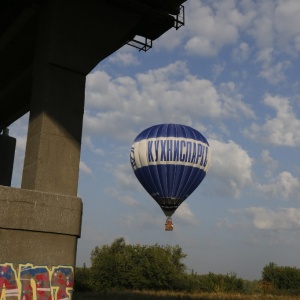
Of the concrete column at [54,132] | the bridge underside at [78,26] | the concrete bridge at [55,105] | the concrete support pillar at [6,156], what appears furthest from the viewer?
the concrete support pillar at [6,156]

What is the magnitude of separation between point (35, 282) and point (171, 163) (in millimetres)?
19957

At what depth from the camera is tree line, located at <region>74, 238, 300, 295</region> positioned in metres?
66.7

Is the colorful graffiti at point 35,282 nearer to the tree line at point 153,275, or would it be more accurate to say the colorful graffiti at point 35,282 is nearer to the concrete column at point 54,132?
the concrete column at point 54,132

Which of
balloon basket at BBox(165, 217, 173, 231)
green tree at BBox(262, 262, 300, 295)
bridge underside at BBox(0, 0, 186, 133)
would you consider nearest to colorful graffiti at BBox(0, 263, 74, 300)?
bridge underside at BBox(0, 0, 186, 133)

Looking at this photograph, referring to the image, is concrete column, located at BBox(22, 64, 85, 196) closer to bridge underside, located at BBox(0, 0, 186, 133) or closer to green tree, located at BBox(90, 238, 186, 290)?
bridge underside, located at BBox(0, 0, 186, 133)

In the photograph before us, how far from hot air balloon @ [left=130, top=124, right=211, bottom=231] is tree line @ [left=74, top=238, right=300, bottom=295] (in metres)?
39.7

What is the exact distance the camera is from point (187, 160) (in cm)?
2819

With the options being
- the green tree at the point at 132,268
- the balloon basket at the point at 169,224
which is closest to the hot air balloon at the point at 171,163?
the balloon basket at the point at 169,224

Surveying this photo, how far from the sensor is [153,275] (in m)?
69.6

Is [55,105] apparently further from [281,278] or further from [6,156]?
[281,278]

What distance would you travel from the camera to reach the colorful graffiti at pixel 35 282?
8.23 meters

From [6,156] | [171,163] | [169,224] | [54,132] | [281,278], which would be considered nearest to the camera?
[54,132]

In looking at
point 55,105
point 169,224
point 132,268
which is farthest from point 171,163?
point 132,268

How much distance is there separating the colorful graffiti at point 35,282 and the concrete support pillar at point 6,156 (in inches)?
428
